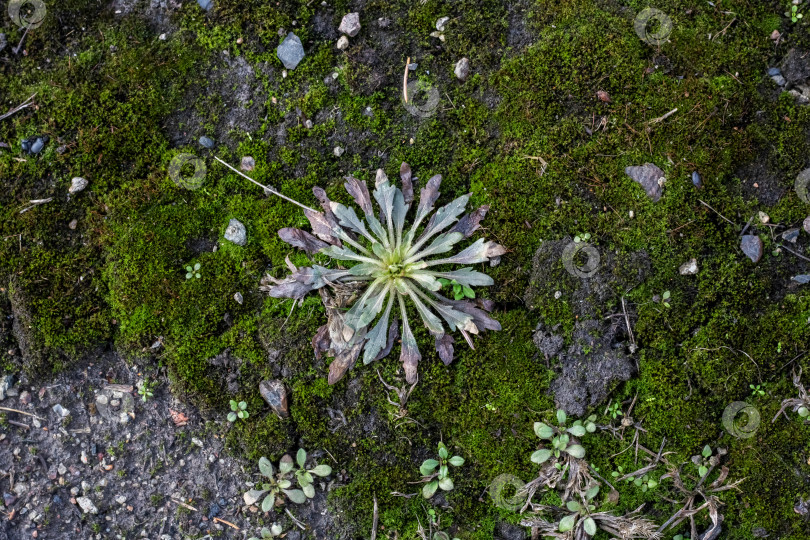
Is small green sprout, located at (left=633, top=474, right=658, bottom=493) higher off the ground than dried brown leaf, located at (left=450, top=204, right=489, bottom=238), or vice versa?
dried brown leaf, located at (left=450, top=204, right=489, bottom=238)

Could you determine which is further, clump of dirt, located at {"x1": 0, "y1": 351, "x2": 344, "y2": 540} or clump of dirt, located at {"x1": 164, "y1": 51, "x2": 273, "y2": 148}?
clump of dirt, located at {"x1": 164, "y1": 51, "x2": 273, "y2": 148}

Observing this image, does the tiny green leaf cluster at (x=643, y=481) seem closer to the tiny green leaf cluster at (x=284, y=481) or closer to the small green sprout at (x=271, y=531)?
the tiny green leaf cluster at (x=284, y=481)

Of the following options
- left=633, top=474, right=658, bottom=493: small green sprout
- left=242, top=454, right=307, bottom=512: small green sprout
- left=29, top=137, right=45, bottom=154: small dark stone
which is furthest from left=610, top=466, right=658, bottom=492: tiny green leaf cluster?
left=29, top=137, right=45, bottom=154: small dark stone

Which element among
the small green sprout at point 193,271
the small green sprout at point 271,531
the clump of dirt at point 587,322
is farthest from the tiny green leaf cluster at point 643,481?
the small green sprout at point 193,271

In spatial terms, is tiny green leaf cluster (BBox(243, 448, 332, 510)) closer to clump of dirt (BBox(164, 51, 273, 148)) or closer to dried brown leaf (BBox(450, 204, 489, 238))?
dried brown leaf (BBox(450, 204, 489, 238))

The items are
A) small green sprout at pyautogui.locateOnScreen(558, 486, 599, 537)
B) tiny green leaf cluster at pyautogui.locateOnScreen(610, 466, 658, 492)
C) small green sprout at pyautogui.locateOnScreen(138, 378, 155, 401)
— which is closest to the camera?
small green sprout at pyautogui.locateOnScreen(558, 486, 599, 537)

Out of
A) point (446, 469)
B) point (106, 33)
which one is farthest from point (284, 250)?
point (106, 33)

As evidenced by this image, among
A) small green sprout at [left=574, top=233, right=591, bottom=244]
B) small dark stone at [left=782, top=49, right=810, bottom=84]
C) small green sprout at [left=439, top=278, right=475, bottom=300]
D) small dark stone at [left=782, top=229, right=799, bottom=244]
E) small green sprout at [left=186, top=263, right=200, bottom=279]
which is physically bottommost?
small dark stone at [left=782, top=229, right=799, bottom=244]

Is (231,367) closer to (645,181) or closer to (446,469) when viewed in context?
(446,469)
